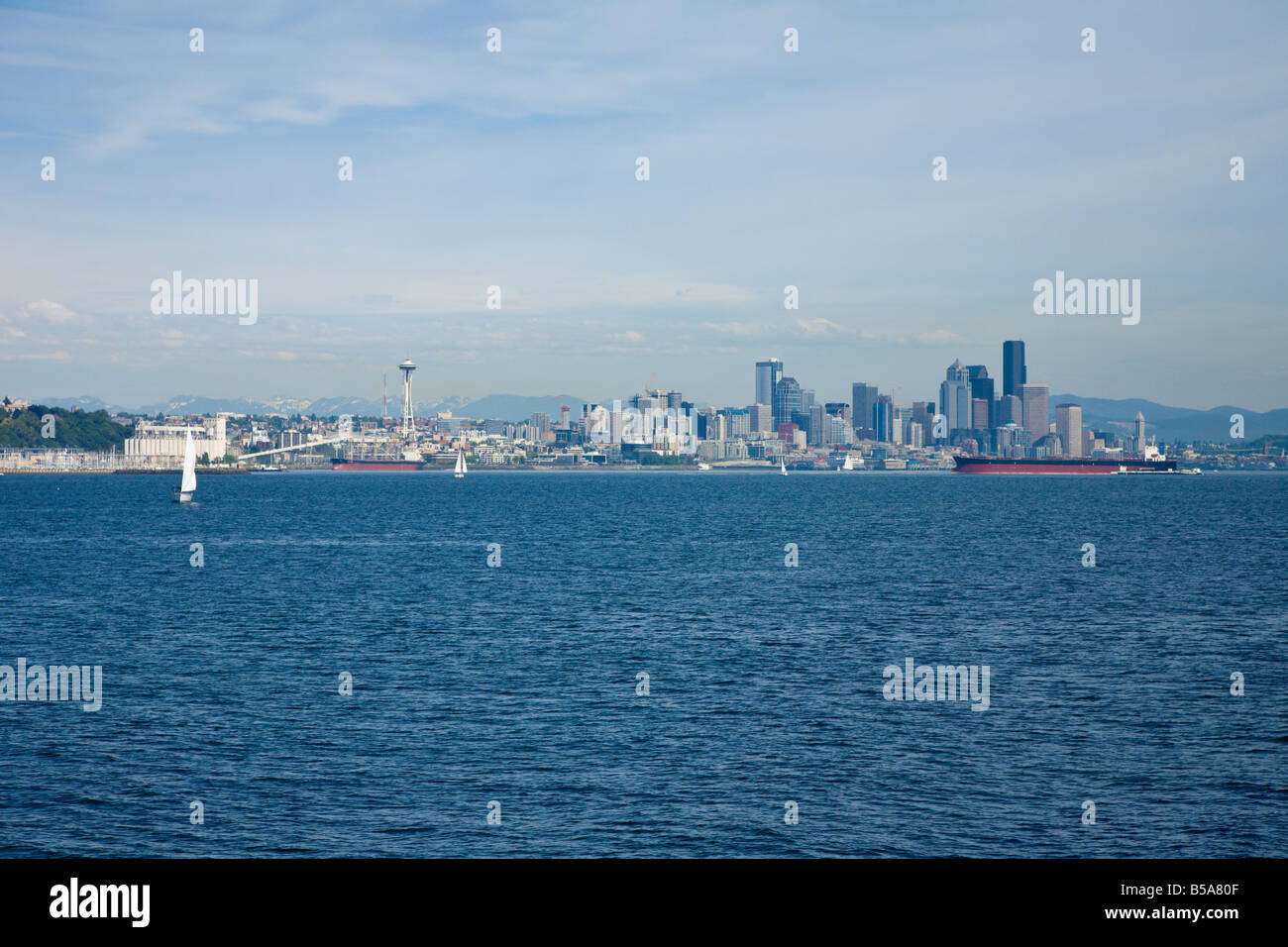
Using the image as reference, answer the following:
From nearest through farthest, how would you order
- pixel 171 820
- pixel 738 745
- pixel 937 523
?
pixel 171 820 < pixel 738 745 < pixel 937 523

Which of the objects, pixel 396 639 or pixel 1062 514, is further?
pixel 1062 514

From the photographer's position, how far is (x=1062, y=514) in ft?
481

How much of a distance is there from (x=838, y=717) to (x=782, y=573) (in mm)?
39769

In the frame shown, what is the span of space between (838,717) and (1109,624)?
2440 centimetres

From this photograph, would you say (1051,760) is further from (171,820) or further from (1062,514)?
(1062,514)

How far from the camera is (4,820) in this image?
2414 cm

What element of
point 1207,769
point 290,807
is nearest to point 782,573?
point 1207,769

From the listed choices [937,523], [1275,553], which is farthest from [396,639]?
[937,523]

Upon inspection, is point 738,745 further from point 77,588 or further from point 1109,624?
point 77,588

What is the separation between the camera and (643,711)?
112 feet

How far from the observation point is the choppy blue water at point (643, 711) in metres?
23.8

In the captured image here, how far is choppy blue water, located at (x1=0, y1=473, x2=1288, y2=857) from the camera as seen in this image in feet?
78.1
